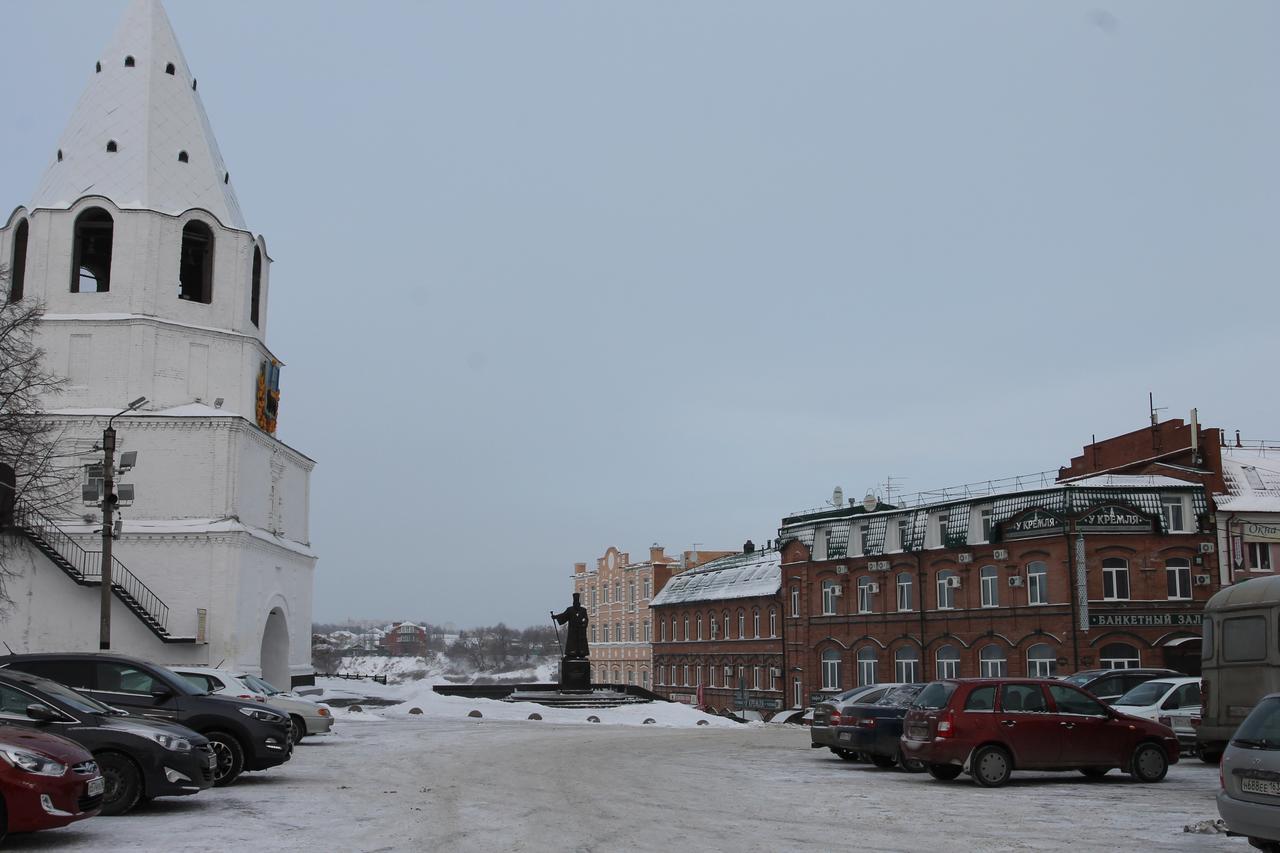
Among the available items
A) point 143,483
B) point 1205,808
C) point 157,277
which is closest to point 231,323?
point 157,277

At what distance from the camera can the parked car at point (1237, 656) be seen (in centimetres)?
1773

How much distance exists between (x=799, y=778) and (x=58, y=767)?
11399 millimetres

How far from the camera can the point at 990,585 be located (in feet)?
161

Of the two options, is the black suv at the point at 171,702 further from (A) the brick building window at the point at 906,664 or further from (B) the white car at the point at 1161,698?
(A) the brick building window at the point at 906,664

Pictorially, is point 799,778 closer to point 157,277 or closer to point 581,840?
point 581,840

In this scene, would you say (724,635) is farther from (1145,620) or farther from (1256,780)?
(1256,780)

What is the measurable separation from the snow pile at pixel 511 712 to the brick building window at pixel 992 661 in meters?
13.4

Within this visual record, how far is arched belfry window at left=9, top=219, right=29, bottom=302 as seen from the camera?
122ft

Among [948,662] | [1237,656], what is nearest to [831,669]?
[948,662]

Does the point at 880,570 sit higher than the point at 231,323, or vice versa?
the point at 231,323

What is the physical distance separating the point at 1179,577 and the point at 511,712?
25998mm

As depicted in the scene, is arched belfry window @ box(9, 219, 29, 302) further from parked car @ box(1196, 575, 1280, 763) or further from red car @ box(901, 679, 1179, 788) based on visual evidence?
parked car @ box(1196, 575, 1280, 763)

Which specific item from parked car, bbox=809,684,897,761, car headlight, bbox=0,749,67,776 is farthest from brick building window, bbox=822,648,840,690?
car headlight, bbox=0,749,67,776

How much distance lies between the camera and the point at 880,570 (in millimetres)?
54125
